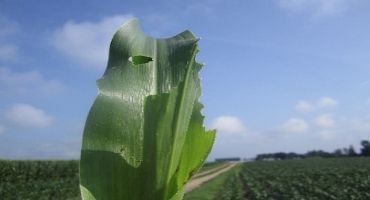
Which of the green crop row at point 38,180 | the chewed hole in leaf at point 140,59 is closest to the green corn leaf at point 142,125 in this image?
the chewed hole in leaf at point 140,59

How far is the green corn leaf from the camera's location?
0.98m

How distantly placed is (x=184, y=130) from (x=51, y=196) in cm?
2937

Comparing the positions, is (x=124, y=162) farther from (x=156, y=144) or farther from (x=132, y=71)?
(x=132, y=71)

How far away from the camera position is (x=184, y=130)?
1.04 meters

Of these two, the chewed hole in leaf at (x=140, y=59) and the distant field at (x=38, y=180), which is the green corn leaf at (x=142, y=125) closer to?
the chewed hole in leaf at (x=140, y=59)

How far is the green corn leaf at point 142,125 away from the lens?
3.22 feet

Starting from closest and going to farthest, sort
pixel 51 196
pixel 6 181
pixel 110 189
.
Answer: pixel 110 189 < pixel 51 196 < pixel 6 181

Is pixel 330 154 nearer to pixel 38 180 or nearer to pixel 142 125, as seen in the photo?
pixel 38 180

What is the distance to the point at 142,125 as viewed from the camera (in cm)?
101

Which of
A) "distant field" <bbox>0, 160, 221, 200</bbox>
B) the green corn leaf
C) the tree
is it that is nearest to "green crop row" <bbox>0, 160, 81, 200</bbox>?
"distant field" <bbox>0, 160, 221, 200</bbox>

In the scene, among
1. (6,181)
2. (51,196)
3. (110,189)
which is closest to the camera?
(110,189)

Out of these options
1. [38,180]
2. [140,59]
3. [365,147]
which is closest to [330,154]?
[365,147]

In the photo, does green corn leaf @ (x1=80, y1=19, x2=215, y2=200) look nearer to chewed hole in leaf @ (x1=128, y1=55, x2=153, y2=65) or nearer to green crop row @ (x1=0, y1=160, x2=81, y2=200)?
chewed hole in leaf @ (x1=128, y1=55, x2=153, y2=65)

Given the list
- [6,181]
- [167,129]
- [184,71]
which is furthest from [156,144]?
[6,181]
